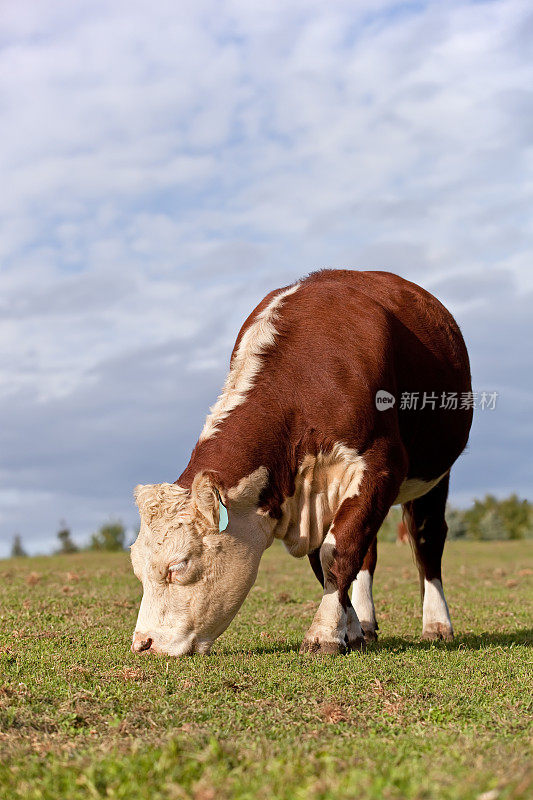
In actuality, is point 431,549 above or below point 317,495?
below

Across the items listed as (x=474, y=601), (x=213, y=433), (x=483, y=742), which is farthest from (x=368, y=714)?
(x=474, y=601)

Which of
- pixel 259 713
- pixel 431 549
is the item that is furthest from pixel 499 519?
pixel 259 713

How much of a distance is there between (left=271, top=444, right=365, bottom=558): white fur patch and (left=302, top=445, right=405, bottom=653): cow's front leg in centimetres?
11

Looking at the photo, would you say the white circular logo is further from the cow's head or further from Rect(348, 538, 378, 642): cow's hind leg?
Rect(348, 538, 378, 642): cow's hind leg

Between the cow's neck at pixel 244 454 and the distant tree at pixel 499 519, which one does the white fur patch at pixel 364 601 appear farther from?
the distant tree at pixel 499 519

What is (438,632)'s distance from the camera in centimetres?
839

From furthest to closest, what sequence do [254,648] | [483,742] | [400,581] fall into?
[400,581], [254,648], [483,742]

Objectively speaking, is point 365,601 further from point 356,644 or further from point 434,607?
point 356,644

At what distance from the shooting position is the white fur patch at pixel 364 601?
8328mm

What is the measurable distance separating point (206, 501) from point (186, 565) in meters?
0.51

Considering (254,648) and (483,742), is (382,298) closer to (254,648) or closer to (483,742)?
(254,648)

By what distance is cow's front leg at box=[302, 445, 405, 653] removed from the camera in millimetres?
6617

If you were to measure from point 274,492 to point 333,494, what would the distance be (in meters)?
0.54

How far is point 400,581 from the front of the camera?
45.5ft
